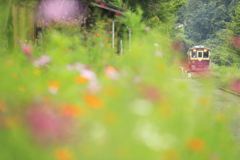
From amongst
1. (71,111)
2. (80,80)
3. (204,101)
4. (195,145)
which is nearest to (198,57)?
(204,101)

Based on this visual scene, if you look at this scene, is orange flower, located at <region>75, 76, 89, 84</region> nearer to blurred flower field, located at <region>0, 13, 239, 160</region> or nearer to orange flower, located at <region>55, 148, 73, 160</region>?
blurred flower field, located at <region>0, 13, 239, 160</region>

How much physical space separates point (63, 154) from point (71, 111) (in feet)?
0.59

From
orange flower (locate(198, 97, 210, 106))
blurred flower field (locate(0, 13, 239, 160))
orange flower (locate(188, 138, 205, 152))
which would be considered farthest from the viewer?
orange flower (locate(198, 97, 210, 106))

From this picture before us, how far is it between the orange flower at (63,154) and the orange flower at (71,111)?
0.14m

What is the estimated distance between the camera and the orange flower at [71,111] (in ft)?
4.79

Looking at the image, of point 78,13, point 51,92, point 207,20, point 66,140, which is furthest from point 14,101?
point 207,20

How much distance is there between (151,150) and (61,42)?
815mm

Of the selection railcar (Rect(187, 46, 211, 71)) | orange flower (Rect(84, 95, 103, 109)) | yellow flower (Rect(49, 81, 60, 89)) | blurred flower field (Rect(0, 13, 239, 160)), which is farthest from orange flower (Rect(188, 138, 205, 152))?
railcar (Rect(187, 46, 211, 71))

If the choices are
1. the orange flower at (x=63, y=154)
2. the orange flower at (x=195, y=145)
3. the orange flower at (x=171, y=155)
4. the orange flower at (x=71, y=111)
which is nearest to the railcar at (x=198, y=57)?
the orange flower at (x=195, y=145)

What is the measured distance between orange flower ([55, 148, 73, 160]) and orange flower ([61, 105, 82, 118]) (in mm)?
142

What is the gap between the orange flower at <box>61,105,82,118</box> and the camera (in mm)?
1461

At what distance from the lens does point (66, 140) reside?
1.47 metres

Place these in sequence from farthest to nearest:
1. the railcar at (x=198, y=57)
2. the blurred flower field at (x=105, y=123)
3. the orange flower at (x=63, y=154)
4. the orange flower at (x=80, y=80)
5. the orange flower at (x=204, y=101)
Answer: the railcar at (x=198, y=57)
the orange flower at (x=204, y=101)
the orange flower at (x=80, y=80)
the blurred flower field at (x=105, y=123)
the orange flower at (x=63, y=154)

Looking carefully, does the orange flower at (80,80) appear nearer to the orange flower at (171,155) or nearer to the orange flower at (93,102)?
the orange flower at (93,102)
